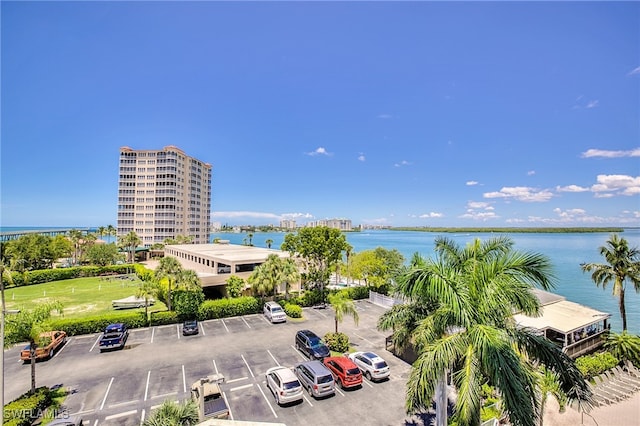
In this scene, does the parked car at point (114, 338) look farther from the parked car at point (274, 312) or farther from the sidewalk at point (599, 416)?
the sidewalk at point (599, 416)

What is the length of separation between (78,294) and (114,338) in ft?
86.1

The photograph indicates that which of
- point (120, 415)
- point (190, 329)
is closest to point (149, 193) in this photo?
point (190, 329)

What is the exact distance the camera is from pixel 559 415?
14.6 m

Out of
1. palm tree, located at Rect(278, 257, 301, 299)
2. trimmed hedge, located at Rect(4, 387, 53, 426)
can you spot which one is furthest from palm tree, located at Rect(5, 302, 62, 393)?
palm tree, located at Rect(278, 257, 301, 299)

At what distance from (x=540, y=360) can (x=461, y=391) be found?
7.35 feet

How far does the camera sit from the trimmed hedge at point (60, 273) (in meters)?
45.1

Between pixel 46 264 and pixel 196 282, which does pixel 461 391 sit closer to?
pixel 196 282

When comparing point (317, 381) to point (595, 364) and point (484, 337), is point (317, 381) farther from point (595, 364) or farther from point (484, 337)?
point (595, 364)

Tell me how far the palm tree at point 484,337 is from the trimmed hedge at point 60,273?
56.6 metres

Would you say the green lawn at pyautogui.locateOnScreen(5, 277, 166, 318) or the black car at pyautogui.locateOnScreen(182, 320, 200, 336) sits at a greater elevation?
the black car at pyautogui.locateOnScreen(182, 320, 200, 336)

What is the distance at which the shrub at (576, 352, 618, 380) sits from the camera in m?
17.9

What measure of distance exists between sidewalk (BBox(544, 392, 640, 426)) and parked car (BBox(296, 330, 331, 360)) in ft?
39.0

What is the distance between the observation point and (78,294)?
40000 millimetres

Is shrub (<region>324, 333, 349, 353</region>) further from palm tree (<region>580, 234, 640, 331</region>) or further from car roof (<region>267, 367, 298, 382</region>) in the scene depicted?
palm tree (<region>580, 234, 640, 331</region>)
